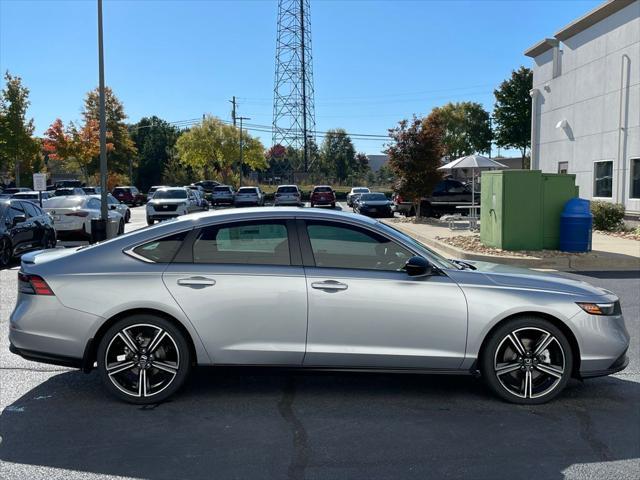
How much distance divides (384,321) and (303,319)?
62 cm

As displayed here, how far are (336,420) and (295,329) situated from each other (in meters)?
0.74

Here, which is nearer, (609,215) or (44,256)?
(44,256)

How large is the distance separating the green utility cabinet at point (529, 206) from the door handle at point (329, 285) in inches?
381

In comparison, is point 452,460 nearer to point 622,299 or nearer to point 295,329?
point 295,329

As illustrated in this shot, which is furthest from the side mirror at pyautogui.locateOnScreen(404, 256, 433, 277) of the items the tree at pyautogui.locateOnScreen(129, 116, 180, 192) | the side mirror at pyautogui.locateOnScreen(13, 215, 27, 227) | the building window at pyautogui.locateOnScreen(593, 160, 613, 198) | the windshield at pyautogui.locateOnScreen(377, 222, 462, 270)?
the tree at pyautogui.locateOnScreen(129, 116, 180, 192)

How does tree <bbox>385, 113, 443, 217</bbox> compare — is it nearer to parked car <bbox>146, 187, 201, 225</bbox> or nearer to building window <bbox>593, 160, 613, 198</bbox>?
building window <bbox>593, 160, 613, 198</bbox>

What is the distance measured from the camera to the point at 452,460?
3.92 meters

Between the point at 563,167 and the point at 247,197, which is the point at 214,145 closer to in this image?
the point at 247,197

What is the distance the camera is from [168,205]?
1022 inches

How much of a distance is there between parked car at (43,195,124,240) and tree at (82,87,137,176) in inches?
1531

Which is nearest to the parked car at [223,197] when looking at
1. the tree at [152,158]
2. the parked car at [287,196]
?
the parked car at [287,196]

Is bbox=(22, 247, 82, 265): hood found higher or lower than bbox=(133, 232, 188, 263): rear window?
lower

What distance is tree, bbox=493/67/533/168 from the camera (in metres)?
52.4

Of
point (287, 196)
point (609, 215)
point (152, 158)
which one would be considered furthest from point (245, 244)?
point (152, 158)
